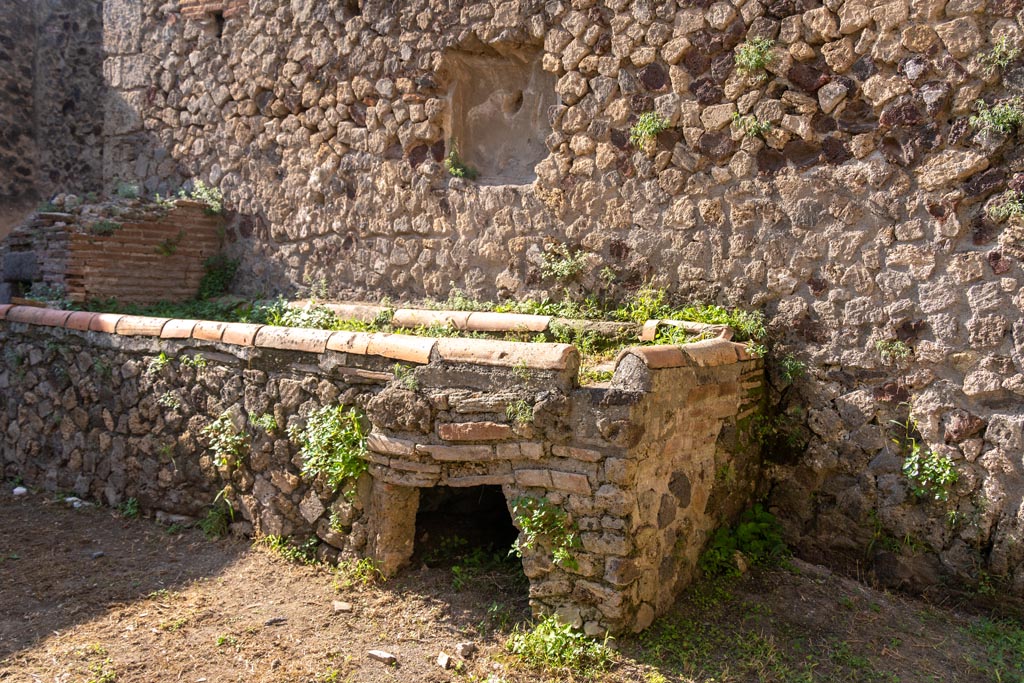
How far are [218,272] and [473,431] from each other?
14.7 ft

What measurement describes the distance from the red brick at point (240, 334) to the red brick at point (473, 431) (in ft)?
5.41

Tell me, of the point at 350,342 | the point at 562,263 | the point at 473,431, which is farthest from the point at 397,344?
the point at 562,263

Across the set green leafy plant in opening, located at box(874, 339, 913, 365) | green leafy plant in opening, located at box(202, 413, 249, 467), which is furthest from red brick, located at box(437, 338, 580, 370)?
green leafy plant in opening, located at box(874, 339, 913, 365)

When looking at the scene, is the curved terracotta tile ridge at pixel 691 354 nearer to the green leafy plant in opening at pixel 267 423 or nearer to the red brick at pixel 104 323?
the green leafy plant in opening at pixel 267 423

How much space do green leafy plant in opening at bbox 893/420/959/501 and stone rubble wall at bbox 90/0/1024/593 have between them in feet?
0.16

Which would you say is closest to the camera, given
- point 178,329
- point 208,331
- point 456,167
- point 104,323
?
point 208,331

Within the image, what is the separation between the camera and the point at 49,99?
33.4 feet

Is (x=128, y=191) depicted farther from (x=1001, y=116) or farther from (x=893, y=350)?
(x=1001, y=116)

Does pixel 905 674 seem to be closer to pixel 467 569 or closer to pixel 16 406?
pixel 467 569

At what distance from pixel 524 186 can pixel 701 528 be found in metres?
2.78

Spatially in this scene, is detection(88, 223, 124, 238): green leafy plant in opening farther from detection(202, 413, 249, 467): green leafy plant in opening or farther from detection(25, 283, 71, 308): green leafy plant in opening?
detection(202, 413, 249, 467): green leafy plant in opening

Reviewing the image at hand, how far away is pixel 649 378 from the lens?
13.4 feet

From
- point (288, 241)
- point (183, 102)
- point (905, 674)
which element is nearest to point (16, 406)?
point (288, 241)

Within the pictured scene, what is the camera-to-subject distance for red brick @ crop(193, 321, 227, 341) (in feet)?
18.5
